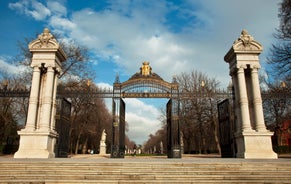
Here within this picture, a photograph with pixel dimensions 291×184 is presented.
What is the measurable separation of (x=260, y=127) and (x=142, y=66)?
8782 millimetres

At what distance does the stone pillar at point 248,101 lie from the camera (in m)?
14.0

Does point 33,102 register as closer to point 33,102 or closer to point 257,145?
point 33,102

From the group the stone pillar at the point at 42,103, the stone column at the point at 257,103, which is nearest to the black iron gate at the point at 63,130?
the stone pillar at the point at 42,103

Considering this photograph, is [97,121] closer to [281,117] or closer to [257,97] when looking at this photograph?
[281,117]

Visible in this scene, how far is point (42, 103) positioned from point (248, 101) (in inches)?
505

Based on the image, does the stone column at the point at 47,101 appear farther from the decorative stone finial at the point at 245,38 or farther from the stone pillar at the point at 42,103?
the decorative stone finial at the point at 245,38

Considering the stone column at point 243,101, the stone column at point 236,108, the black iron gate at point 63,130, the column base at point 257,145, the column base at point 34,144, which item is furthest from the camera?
the stone column at point 236,108

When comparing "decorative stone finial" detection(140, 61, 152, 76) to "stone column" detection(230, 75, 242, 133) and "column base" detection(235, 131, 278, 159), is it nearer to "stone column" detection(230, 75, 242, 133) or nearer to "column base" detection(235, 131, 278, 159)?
"stone column" detection(230, 75, 242, 133)

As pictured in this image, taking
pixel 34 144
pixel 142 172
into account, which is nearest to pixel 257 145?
pixel 142 172

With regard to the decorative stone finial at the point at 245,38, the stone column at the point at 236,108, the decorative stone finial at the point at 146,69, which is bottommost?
the stone column at the point at 236,108

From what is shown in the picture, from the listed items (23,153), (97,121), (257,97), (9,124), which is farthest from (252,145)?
(97,121)

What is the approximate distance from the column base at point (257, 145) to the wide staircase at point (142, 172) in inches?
159

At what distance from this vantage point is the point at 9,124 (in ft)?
97.4

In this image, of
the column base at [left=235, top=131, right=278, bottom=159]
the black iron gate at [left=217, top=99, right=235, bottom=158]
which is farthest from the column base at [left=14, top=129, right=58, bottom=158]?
the column base at [left=235, top=131, right=278, bottom=159]
